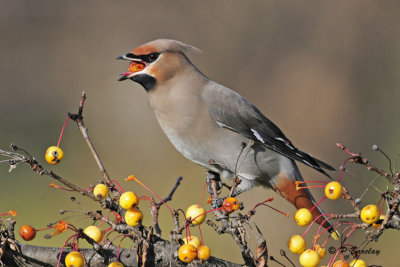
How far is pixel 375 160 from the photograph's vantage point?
638cm

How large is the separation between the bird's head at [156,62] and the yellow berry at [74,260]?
4.36 feet

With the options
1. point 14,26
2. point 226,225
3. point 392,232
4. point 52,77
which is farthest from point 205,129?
point 14,26

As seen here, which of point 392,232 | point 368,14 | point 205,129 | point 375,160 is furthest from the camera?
point 368,14

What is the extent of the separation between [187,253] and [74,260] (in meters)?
0.34

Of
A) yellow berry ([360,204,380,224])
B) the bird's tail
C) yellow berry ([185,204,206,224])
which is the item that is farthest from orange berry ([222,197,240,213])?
the bird's tail

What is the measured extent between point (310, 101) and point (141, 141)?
184cm

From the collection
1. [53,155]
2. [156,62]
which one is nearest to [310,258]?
[53,155]

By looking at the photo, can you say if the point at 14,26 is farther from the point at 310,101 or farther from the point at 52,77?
the point at 310,101

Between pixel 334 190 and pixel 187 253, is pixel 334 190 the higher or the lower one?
the higher one

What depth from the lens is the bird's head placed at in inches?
125

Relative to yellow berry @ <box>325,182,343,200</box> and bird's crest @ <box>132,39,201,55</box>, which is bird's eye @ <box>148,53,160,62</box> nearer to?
bird's crest @ <box>132,39,201,55</box>

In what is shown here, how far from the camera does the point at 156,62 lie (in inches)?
127

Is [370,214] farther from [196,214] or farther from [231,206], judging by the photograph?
[196,214]

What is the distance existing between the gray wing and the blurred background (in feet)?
7.08
